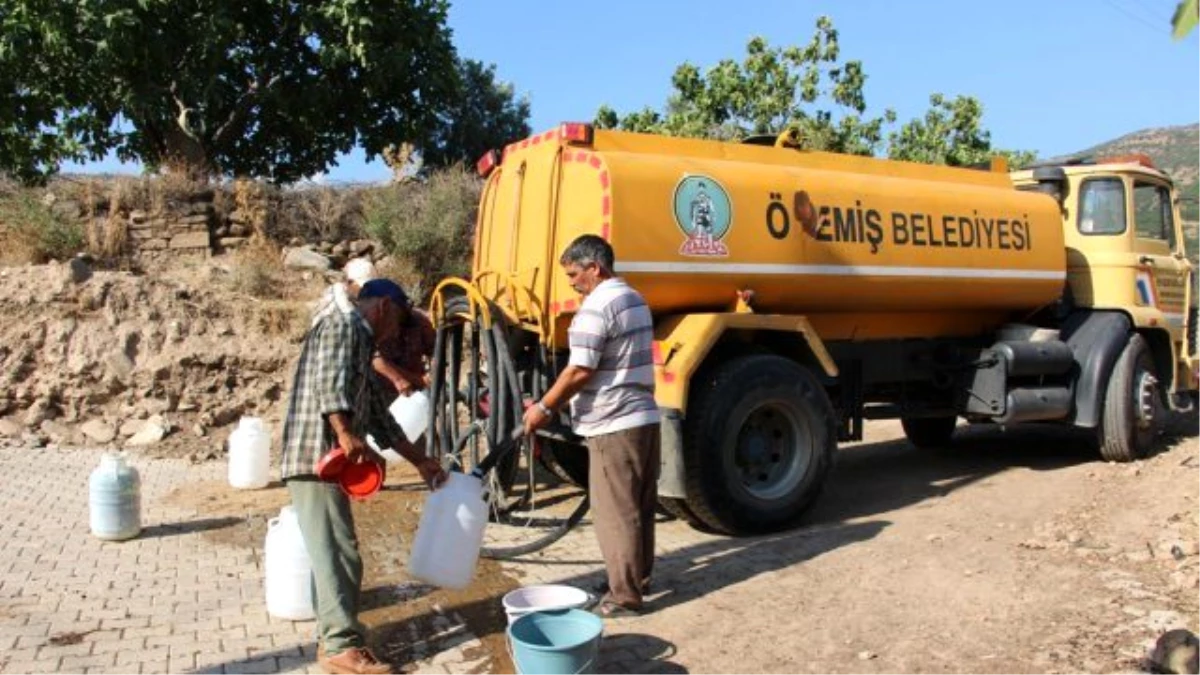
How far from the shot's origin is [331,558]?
152 inches

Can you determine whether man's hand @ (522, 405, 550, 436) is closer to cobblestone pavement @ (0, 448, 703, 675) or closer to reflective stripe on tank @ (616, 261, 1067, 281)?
cobblestone pavement @ (0, 448, 703, 675)

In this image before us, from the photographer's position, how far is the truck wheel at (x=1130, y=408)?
318 inches

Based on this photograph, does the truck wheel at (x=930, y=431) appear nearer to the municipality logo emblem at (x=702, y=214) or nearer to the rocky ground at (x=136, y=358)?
the municipality logo emblem at (x=702, y=214)

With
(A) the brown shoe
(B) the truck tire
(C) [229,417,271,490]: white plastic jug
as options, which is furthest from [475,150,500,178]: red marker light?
(A) the brown shoe

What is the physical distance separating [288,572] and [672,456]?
7.20 feet

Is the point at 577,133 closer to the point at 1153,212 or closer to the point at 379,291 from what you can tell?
the point at 379,291

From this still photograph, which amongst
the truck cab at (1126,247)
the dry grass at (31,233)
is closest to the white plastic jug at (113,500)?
the dry grass at (31,233)

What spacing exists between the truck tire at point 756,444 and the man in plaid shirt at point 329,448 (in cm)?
240

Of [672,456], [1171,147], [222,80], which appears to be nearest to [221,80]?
[222,80]

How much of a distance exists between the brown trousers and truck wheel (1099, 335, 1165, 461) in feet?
17.5

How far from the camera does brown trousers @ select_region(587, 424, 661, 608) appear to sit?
455 centimetres

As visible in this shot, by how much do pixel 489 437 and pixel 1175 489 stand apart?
194 inches

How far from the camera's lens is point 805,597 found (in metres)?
4.85

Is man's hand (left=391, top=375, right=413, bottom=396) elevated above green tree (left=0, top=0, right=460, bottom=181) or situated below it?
below
